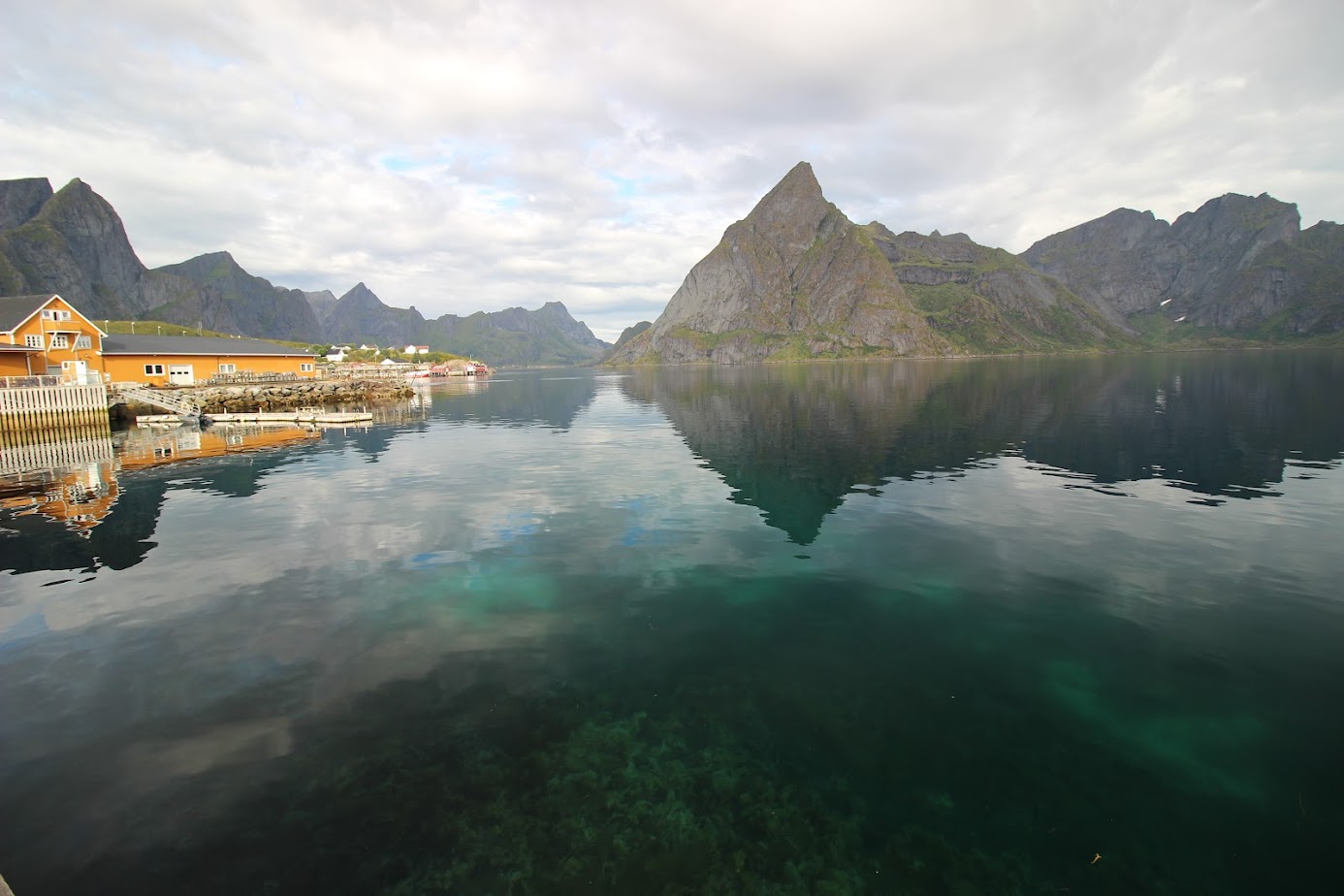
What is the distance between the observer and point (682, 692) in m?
14.4

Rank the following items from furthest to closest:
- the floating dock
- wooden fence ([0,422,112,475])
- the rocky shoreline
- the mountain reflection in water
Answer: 1. the rocky shoreline
2. the floating dock
3. wooden fence ([0,422,112,475])
4. the mountain reflection in water

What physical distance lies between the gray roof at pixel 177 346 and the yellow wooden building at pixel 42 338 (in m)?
5.55

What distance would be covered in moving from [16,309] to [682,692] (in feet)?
324

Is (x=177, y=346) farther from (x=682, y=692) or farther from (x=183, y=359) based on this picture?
(x=682, y=692)

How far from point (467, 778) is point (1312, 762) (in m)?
17.0

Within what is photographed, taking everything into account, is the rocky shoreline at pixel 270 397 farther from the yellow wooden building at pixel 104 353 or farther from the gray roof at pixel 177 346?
the gray roof at pixel 177 346

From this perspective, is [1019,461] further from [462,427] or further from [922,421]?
[462,427]

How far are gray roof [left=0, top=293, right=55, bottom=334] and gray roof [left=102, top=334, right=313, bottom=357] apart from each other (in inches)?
374

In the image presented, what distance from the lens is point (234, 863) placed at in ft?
31.1

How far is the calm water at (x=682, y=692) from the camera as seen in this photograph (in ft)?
32.0

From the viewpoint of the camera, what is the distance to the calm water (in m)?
9.75

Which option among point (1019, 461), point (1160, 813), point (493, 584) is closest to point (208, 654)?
point (493, 584)

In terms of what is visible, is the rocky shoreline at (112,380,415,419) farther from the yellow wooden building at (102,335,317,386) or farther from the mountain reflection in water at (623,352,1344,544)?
the mountain reflection in water at (623,352,1344,544)

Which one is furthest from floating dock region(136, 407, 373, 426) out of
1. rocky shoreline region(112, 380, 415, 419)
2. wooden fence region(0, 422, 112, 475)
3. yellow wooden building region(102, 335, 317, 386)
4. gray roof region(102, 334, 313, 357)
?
gray roof region(102, 334, 313, 357)
